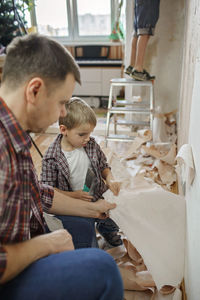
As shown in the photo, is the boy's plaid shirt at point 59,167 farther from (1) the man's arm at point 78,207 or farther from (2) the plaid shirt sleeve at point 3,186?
(2) the plaid shirt sleeve at point 3,186

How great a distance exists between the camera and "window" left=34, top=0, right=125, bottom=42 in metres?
4.90

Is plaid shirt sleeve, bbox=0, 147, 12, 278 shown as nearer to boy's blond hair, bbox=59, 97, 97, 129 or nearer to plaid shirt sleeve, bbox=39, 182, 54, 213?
plaid shirt sleeve, bbox=39, 182, 54, 213

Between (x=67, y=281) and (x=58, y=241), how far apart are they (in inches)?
5.9

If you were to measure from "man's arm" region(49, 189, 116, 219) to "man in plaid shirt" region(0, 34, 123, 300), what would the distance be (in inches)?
12.4

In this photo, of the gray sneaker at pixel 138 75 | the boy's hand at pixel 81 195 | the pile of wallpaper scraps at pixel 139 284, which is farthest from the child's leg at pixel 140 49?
the pile of wallpaper scraps at pixel 139 284

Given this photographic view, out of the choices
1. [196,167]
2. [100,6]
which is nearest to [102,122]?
[100,6]

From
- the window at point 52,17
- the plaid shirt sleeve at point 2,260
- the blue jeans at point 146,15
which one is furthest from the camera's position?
the window at point 52,17

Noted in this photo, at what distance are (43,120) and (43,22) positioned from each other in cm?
493

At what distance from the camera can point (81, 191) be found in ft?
4.22

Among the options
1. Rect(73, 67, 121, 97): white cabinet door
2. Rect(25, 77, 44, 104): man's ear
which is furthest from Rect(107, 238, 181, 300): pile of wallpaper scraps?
Rect(73, 67, 121, 97): white cabinet door

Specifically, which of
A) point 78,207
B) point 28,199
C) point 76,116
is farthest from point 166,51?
point 28,199

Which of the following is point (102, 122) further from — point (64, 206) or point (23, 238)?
point (23, 238)

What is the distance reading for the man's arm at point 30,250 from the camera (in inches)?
26.8

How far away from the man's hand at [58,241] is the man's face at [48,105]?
0.32m
